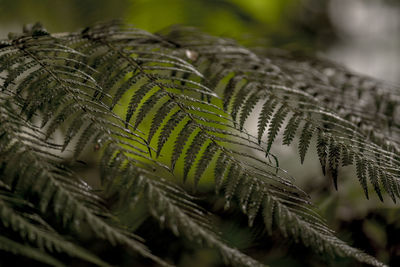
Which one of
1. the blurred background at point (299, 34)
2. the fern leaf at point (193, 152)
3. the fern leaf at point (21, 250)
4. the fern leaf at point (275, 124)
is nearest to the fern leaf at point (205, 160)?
the fern leaf at point (193, 152)

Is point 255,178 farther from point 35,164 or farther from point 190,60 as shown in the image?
point 190,60

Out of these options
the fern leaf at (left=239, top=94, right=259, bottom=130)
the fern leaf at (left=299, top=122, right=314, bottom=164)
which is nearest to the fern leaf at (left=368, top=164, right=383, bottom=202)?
the fern leaf at (left=299, top=122, right=314, bottom=164)

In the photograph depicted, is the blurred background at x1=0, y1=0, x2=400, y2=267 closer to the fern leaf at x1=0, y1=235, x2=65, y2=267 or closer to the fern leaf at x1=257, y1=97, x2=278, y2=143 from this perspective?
the fern leaf at x1=257, y1=97, x2=278, y2=143

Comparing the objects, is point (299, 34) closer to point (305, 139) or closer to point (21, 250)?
point (305, 139)

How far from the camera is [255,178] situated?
55 centimetres

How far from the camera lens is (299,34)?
2475 mm

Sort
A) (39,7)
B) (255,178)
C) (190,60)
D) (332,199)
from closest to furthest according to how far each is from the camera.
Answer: (255,178), (190,60), (332,199), (39,7)

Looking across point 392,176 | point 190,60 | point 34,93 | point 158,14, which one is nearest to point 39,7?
point 158,14

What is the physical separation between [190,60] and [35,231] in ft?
1.99

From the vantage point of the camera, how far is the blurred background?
850mm

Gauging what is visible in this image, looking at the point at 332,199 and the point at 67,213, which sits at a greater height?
the point at 332,199

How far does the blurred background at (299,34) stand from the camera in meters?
0.85

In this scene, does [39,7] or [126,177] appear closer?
[126,177]

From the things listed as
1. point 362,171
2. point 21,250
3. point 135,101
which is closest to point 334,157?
point 362,171
